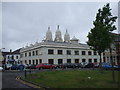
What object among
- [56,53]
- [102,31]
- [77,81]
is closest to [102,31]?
[102,31]

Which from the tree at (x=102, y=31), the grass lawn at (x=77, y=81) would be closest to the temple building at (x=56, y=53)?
the tree at (x=102, y=31)

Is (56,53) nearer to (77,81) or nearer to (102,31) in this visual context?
(102,31)

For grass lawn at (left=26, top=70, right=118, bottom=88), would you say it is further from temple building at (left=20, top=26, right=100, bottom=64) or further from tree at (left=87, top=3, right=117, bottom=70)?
temple building at (left=20, top=26, right=100, bottom=64)

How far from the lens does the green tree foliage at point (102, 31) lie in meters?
22.1

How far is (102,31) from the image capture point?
72.4 ft

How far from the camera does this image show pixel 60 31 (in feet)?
253

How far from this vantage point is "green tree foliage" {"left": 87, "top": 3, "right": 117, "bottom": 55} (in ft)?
72.6

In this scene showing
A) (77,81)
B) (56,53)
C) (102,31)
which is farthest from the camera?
(56,53)

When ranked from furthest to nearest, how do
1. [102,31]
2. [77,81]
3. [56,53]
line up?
[56,53] < [102,31] < [77,81]

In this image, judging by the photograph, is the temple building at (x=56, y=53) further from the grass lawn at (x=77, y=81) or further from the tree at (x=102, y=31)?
the grass lawn at (x=77, y=81)

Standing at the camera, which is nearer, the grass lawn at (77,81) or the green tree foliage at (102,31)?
the grass lawn at (77,81)

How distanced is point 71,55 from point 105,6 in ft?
109

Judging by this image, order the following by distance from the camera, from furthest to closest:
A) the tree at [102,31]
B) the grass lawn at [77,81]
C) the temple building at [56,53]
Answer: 1. the temple building at [56,53]
2. the tree at [102,31]
3. the grass lawn at [77,81]

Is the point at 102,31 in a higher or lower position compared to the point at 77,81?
higher
